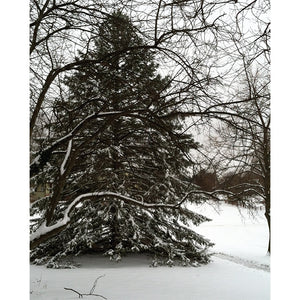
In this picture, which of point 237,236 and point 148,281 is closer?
point 148,281

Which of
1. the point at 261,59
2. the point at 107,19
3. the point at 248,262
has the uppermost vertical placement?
the point at 107,19

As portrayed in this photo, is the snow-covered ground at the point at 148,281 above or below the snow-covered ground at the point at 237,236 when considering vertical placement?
above

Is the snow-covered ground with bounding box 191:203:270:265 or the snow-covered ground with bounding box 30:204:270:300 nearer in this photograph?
the snow-covered ground with bounding box 30:204:270:300

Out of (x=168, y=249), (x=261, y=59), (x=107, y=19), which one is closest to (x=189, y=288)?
(x=168, y=249)

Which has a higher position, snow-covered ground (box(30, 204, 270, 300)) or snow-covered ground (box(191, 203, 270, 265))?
snow-covered ground (box(30, 204, 270, 300))

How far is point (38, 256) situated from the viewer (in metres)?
7.78

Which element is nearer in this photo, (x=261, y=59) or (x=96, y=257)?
(x=261, y=59)

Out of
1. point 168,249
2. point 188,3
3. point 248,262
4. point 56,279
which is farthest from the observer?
point 248,262

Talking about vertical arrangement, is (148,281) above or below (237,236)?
above

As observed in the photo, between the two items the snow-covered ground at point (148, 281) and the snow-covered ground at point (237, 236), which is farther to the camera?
the snow-covered ground at point (237, 236)
